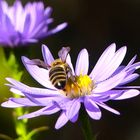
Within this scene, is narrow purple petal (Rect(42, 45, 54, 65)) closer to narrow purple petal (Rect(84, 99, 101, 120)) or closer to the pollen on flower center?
the pollen on flower center

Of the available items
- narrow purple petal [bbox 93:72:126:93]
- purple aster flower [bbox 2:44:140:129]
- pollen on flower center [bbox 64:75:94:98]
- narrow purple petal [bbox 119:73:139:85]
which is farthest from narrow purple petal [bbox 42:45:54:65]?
narrow purple petal [bbox 119:73:139:85]

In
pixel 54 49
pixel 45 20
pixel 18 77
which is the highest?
pixel 54 49

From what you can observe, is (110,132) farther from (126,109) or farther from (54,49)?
(54,49)

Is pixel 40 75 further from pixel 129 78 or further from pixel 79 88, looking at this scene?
pixel 129 78

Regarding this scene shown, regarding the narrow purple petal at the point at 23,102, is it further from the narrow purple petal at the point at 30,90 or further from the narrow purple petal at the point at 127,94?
the narrow purple petal at the point at 127,94

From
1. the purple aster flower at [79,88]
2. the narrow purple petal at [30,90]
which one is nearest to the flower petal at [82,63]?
the purple aster flower at [79,88]

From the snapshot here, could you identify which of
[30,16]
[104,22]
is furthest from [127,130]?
[30,16]

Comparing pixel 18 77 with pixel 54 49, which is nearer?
pixel 18 77
